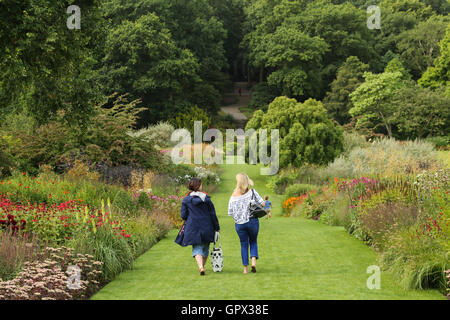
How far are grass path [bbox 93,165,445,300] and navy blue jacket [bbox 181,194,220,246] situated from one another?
51cm

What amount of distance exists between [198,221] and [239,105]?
153 ft

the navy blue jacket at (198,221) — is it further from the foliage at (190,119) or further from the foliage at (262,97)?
the foliage at (262,97)

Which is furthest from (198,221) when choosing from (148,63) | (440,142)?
(148,63)

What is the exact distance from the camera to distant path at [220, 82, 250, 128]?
4679 centimetres

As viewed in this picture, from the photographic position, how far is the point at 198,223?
25.5ft

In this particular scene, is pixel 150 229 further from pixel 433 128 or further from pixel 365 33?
pixel 365 33

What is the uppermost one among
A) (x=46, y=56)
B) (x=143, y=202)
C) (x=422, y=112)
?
(x=46, y=56)

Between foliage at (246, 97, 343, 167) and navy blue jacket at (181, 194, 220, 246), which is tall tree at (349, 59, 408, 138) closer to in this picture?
foliage at (246, 97, 343, 167)

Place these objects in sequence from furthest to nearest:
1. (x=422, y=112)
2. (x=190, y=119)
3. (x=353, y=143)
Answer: (x=190, y=119) < (x=422, y=112) < (x=353, y=143)

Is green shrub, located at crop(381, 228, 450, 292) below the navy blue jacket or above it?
below

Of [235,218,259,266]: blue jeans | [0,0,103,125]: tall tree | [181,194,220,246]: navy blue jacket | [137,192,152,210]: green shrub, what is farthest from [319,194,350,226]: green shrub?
[0,0,103,125]: tall tree

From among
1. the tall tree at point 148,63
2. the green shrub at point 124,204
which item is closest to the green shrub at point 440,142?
the tall tree at point 148,63

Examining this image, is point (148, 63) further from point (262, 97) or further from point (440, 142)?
point (440, 142)

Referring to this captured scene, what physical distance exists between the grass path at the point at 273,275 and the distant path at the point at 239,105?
114 ft
